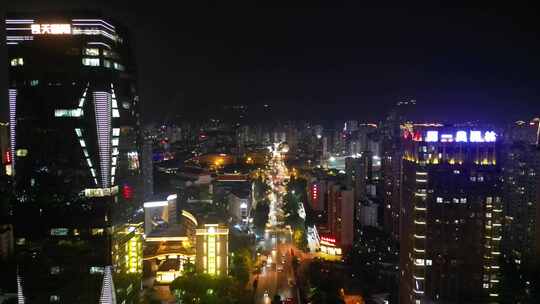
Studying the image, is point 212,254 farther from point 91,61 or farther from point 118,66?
point 91,61

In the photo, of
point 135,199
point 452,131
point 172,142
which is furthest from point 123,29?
point 172,142

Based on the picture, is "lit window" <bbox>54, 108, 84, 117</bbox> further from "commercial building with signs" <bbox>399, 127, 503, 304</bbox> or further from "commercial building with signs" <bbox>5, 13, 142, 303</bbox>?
"commercial building with signs" <bbox>399, 127, 503, 304</bbox>

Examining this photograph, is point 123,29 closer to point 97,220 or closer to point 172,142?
point 97,220

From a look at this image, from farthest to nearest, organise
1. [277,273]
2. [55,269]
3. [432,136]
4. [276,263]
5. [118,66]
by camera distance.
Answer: [276,263] → [277,273] → [432,136] → [118,66] → [55,269]

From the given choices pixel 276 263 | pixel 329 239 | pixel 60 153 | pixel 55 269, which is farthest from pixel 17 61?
pixel 329 239

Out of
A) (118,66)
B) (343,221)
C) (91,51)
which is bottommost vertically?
(343,221)

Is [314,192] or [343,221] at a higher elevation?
[314,192]

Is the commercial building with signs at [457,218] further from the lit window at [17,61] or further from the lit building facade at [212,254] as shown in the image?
the lit window at [17,61]

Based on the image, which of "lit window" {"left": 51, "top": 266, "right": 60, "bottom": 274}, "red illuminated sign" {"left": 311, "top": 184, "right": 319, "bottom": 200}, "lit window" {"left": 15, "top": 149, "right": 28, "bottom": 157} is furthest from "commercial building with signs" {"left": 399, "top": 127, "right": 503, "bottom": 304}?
"red illuminated sign" {"left": 311, "top": 184, "right": 319, "bottom": 200}
